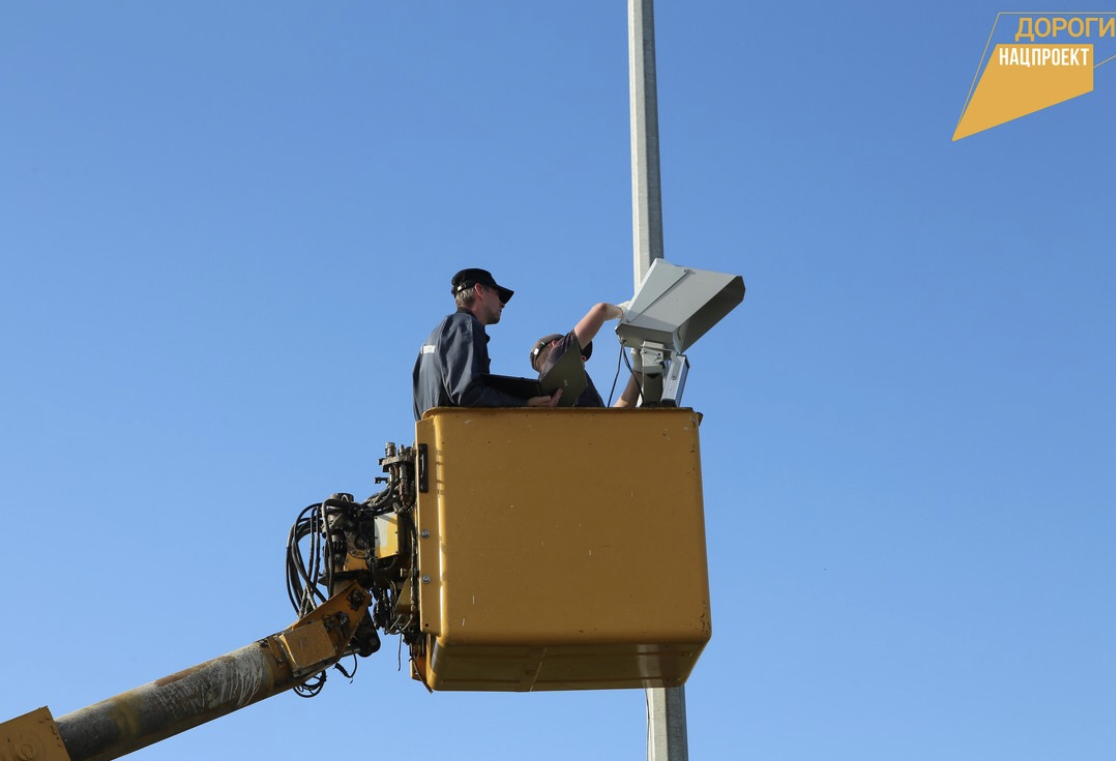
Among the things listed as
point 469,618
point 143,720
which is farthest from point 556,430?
point 143,720

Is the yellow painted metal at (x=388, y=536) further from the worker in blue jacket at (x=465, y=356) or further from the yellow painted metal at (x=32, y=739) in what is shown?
the yellow painted metal at (x=32, y=739)

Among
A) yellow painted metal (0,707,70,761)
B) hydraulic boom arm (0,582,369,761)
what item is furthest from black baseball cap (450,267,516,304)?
yellow painted metal (0,707,70,761)

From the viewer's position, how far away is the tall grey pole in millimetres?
9695

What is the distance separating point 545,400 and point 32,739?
278 centimetres

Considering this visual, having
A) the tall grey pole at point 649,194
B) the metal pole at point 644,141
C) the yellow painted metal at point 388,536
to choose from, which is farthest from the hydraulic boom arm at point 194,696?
the metal pole at point 644,141

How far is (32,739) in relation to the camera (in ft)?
25.1

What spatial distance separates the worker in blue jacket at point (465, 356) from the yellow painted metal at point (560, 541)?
0.27 m

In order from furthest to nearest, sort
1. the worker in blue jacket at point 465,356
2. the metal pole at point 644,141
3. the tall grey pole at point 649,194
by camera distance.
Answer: the metal pole at point 644,141 → the tall grey pole at point 649,194 → the worker in blue jacket at point 465,356

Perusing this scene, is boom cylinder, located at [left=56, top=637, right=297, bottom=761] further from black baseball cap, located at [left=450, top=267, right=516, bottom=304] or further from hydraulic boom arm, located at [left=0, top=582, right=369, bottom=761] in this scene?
black baseball cap, located at [left=450, top=267, right=516, bottom=304]

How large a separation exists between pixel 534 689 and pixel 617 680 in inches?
15.7

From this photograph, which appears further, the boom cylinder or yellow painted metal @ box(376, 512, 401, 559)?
yellow painted metal @ box(376, 512, 401, 559)

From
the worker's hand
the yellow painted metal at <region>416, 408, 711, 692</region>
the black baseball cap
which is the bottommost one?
the yellow painted metal at <region>416, 408, 711, 692</region>

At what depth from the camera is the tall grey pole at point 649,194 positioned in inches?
382

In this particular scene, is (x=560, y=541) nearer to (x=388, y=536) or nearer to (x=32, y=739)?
(x=388, y=536)
